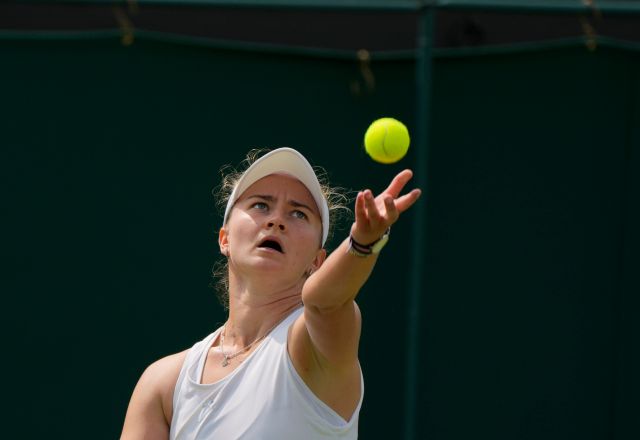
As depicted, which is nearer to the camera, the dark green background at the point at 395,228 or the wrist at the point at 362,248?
the wrist at the point at 362,248

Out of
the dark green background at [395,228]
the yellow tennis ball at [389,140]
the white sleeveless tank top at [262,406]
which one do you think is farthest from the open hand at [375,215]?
the dark green background at [395,228]

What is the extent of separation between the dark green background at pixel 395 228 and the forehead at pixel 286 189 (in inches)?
64.6

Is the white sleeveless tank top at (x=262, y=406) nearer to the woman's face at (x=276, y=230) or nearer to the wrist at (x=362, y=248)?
the woman's face at (x=276, y=230)

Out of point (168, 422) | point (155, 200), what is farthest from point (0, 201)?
point (168, 422)

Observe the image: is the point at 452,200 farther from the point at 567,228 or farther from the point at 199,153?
the point at 199,153

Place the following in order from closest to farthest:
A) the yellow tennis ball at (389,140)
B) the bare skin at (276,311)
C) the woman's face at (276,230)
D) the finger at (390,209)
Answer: the finger at (390,209) < the bare skin at (276,311) < the woman's face at (276,230) < the yellow tennis ball at (389,140)

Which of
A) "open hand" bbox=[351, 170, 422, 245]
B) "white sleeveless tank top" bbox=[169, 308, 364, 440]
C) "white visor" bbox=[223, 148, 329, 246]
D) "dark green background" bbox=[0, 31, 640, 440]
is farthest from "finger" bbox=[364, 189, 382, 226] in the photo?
"dark green background" bbox=[0, 31, 640, 440]

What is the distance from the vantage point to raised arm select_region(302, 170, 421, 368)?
1.93 m

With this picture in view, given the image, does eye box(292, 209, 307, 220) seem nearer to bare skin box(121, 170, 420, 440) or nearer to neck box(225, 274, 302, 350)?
bare skin box(121, 170, 420, 440)

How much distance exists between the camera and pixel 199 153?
13.6 feet

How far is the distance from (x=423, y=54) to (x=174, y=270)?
3.92 ft

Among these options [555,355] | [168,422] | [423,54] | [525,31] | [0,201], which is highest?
[525,31]

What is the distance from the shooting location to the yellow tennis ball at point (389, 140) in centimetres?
261

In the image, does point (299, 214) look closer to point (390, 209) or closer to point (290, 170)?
point (290, 170)
